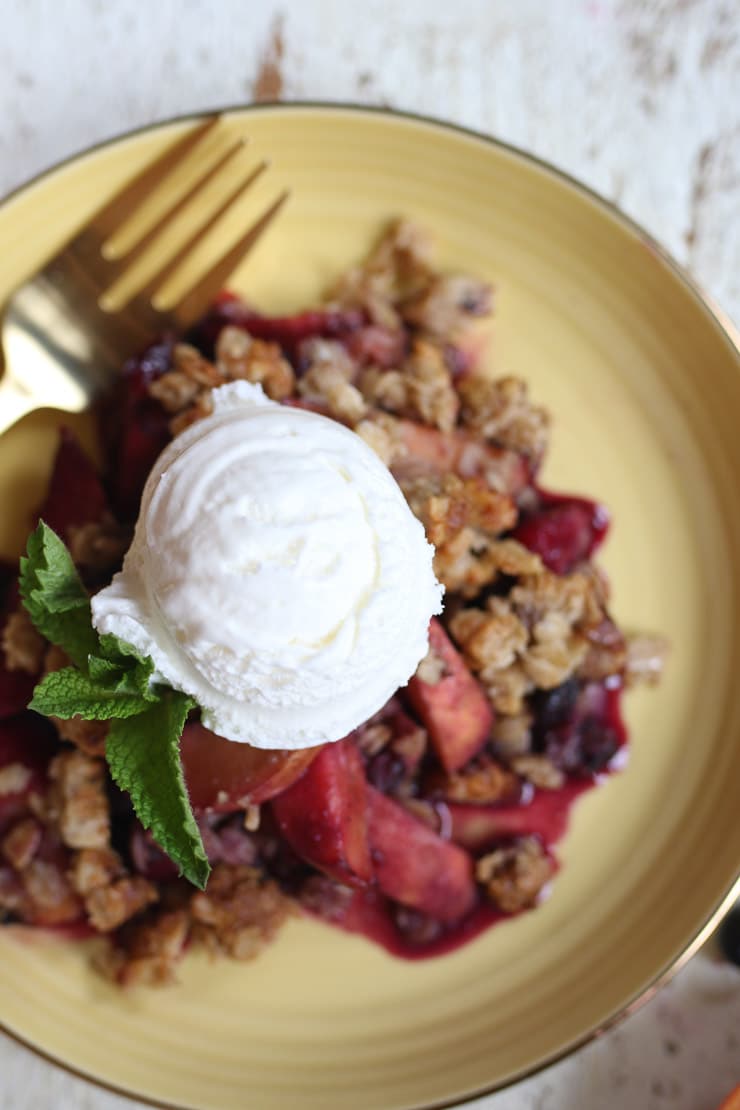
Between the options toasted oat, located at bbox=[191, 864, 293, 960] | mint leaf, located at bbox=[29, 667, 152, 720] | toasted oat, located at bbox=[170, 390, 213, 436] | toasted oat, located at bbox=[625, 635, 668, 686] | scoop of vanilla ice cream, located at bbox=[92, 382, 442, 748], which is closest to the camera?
scoop of vanilla ice cream, located at bbox=[92, 382, 442, 748]

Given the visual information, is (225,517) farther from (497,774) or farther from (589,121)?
(589,121)

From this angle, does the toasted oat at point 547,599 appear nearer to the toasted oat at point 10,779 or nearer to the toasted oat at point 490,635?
the toasted oat at point 490,635

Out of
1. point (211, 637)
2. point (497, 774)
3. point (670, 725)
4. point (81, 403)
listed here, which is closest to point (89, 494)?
point (81, 403)

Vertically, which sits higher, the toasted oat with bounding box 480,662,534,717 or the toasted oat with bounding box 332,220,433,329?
the toasted oat with bounding box 332,220,433,329

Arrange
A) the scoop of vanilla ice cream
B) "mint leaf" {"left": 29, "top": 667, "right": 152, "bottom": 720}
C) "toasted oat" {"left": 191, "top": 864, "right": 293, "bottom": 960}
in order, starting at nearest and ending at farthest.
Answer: the scoop of vanilla ice cream, "mint leaf" {"left": 29, "top": 667, "right": 152, "bottom": 720}, "toasted oat" {"left": 191, "top": 864, "right": 293, "bottom": 960}

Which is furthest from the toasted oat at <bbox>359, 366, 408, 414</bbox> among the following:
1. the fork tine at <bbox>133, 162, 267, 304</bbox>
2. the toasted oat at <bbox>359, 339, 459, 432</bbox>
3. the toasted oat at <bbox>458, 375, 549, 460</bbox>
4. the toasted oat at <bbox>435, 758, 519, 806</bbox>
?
the toasted oat at <bbox>435, 758, 519, 806</bbox>

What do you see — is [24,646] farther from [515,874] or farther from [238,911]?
[515,874]

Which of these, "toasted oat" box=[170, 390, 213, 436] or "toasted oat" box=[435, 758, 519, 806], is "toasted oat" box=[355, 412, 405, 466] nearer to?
"toasted oat" box=[170, 390, 213, 436]
